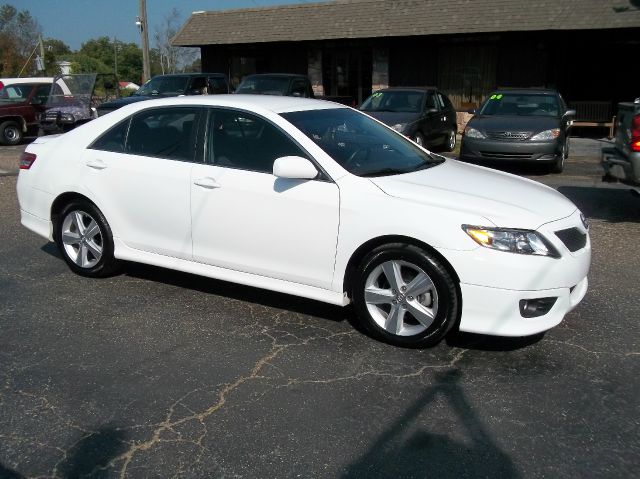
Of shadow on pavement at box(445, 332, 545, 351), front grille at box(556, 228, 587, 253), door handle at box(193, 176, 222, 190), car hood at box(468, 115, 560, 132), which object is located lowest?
shadow on pavement at box(445, 332, 545, 351)

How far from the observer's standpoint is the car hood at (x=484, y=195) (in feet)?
13.4

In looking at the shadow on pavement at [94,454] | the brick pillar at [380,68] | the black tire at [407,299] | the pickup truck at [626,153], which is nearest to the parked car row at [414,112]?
the pickup truck at [626,153]

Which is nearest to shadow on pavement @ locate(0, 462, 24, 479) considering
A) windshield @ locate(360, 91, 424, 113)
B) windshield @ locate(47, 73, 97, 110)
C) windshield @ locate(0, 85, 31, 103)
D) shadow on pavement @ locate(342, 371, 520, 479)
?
shadow on pavement @ locate(342, 371, 520, 479)

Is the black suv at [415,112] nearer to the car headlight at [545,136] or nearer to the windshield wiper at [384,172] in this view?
the car headlight at [545,136]

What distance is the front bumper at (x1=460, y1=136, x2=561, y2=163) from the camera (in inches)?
440

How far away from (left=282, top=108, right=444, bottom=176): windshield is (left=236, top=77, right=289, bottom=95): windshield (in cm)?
1085

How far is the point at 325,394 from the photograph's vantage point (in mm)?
3701

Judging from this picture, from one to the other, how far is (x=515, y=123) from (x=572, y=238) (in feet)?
25.8

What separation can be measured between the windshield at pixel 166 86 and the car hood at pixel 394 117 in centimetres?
505

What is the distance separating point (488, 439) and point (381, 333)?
1226mm

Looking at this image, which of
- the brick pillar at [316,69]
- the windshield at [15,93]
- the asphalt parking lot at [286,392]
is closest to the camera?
the asphalt parking lot at [286,392]

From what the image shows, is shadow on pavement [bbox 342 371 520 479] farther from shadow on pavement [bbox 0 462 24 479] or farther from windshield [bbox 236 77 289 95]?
windshield [bbox 236 77 289 95]

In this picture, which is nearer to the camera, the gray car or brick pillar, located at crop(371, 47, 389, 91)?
the gray car

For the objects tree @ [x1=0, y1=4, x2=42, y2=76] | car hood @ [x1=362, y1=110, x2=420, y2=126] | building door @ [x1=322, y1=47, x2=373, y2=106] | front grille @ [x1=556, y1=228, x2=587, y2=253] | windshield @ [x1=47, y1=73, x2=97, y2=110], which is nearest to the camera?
front grille @ [x1=556, y1=228, x2=587, y2=253]
